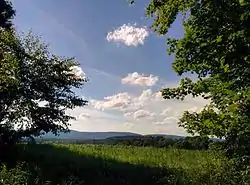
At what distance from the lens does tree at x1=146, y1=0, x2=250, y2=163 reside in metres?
11.0

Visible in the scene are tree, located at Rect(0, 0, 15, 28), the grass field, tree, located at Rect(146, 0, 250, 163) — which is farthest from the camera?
tree, located at Rect(0, 0, 15, 28)

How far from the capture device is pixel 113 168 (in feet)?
86.3

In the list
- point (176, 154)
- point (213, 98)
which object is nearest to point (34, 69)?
point (176, 154)

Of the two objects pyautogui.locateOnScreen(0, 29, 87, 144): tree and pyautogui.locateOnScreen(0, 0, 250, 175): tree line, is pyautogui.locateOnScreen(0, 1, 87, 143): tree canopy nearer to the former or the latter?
pyautogui.locateOnScreen(0, 29, 87, 144): tree

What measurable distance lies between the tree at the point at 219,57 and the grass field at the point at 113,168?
24.6 ft

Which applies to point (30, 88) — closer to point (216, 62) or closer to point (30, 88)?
point (30, 88)

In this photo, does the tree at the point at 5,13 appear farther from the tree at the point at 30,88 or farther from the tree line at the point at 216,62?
the tree line at the point at 216,62

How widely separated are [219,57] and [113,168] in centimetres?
1640

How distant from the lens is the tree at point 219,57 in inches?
432

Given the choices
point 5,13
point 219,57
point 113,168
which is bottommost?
point 113,168

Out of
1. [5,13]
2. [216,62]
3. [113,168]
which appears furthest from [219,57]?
[5,13]

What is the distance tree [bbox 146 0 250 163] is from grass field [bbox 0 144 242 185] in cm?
748

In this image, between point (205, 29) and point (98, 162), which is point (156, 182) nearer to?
point (98, 162)

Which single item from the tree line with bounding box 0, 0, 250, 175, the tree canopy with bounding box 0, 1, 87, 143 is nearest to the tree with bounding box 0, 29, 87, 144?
the tree canopy with bounding box 0, 1, 87, 143
